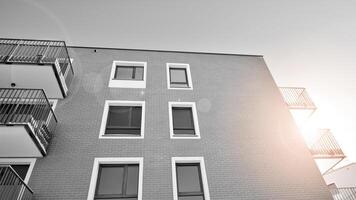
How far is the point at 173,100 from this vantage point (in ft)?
35.3

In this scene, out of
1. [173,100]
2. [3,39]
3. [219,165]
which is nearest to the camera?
[219,165]

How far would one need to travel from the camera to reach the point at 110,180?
7938 mm

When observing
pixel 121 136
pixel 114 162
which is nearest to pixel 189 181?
pixel 114 162

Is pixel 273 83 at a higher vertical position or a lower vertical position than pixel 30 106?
higher

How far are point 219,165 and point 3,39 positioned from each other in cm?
1282

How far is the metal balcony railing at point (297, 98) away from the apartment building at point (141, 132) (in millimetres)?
689

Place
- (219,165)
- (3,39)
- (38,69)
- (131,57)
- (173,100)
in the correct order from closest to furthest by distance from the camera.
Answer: (219,165)
(38,69)
(173,100)
(3,39)
(131,57)

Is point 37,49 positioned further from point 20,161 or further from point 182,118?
point 182,118

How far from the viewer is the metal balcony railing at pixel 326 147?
32.9 feet

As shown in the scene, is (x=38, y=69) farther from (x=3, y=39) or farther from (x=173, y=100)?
(x=173, y=100)

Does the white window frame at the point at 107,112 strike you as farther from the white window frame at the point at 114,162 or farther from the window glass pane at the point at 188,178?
→ the window glass pane at the point at 188,178

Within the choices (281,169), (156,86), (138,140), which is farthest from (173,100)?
(281,169)

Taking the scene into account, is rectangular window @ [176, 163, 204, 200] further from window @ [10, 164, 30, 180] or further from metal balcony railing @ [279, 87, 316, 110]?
metal balcony railing @ [279, 87, 316, 110]

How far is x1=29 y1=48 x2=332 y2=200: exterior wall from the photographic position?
7.85 m
